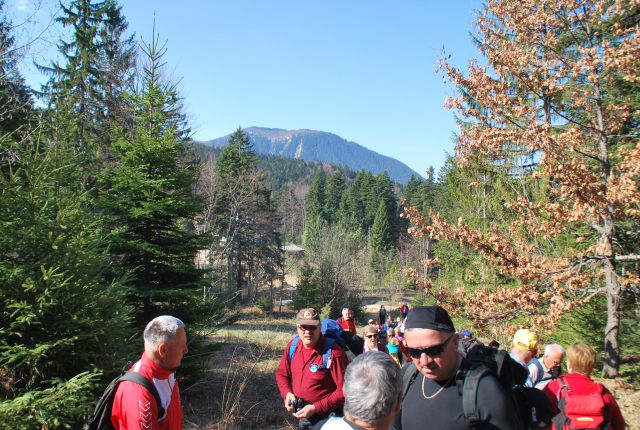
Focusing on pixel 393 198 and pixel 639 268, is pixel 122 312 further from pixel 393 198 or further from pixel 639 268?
pixel 393 198

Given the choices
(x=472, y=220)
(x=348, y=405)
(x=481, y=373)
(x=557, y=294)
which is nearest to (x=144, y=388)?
(x=348, y=405)

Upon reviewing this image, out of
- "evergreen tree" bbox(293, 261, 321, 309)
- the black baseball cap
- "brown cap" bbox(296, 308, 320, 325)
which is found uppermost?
the black baseball cap

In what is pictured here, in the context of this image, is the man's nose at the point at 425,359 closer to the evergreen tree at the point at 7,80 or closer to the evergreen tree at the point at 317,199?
the evergreen tree at the point at 7,80

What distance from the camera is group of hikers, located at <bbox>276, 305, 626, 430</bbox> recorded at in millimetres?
1775

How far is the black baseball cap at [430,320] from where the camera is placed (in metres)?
2.29

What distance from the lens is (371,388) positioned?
175 centimetres

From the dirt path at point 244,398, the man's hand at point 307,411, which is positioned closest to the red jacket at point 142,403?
the man's hand at point 307,411

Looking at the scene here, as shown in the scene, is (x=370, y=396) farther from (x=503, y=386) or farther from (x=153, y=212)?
(x=153, y=212)

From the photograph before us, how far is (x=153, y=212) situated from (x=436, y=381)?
320 inches

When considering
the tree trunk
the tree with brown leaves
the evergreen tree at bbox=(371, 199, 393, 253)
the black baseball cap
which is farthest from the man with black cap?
the evergreen tree at bbox=(371, 199, 393, 253)

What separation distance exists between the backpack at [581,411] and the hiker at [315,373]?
5.99 ft

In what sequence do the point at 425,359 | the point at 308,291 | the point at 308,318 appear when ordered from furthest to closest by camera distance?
the point at 308,291 < the point at 308,318 < the point at 425,359

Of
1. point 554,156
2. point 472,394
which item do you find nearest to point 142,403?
point 472,394

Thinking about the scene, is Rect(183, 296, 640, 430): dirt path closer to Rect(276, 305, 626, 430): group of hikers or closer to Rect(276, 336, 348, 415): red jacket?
Rect(276, 336, 348, 415): red jacket
